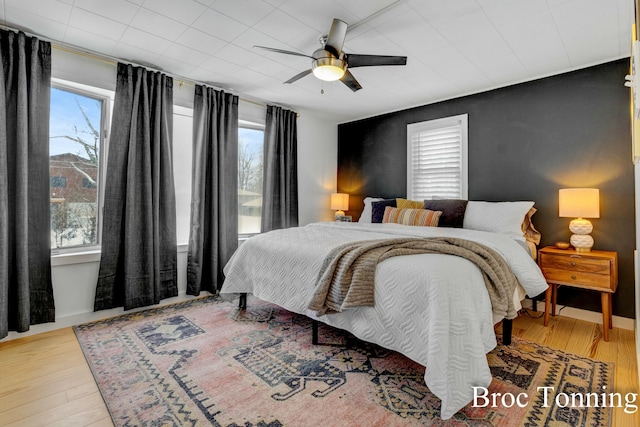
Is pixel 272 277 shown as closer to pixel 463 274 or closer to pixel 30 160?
pixel 463 274

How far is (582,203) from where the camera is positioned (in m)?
2.63

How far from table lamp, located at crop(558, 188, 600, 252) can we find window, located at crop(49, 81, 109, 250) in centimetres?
425

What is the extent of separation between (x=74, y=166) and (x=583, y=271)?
4506 mm

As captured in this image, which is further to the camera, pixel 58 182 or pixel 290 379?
pixel 58 182

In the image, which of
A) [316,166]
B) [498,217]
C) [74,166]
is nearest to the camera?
[74,166]

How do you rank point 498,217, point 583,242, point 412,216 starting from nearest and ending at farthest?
point 583,242
point 498,217
point 412,216

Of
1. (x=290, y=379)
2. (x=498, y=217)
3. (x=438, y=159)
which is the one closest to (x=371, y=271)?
(x=290, y=379)

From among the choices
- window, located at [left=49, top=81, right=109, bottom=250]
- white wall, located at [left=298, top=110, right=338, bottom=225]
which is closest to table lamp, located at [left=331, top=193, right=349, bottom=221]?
white wall, located at [left=298, top=110, right=338, bottom=225]

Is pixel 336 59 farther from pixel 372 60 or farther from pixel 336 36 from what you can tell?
pixel 372 60

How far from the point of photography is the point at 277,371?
1.94 meters

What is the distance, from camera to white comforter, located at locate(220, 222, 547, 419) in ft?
4.77

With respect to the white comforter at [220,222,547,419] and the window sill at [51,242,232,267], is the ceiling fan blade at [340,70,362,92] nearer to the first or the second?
the white comforter at [220,222,547,419]

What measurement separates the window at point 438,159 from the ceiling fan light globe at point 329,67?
2.07 m

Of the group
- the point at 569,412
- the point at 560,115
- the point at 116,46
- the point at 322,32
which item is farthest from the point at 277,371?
the point at 560,115
